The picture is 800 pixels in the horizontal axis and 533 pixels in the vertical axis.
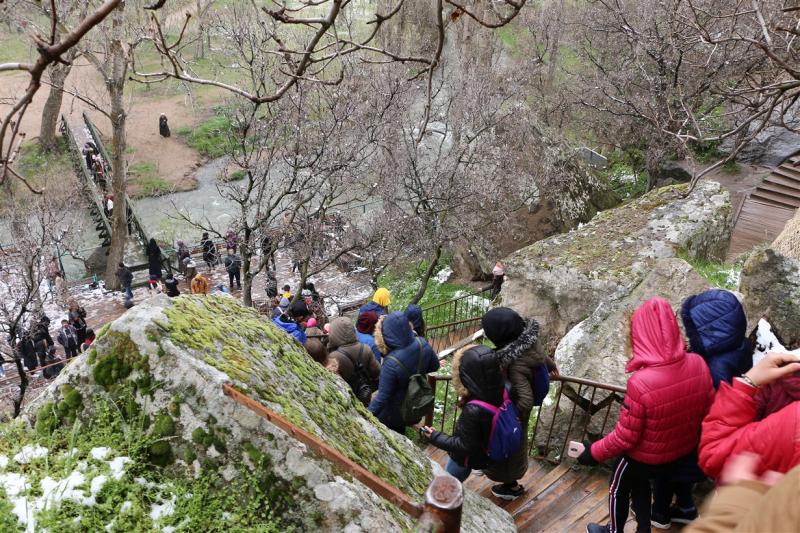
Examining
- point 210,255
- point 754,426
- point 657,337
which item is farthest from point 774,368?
point 210,255

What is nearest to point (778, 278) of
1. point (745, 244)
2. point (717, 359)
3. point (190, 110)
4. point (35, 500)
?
point (717, 359)

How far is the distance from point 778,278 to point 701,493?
2.40 meters

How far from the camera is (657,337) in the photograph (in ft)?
10.8

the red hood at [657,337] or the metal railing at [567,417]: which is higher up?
the red hood at [657,337]

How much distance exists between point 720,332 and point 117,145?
57.9ft

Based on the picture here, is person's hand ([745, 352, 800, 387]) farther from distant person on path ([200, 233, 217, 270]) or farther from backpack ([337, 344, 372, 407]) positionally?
distant person on path ([200, 233, 217, 270])

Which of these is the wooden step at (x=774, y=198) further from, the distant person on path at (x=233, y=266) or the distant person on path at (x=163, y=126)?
the distant person on path at (x=163, y=126)

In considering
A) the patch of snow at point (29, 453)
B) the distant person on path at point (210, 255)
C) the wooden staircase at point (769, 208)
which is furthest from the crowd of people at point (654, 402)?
the distant person on path at point (210, 255)

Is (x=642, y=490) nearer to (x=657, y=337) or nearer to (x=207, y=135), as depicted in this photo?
(x=657, y=337)

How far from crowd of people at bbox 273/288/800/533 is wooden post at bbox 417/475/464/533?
55.3 inches

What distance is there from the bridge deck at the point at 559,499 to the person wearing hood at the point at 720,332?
138 cm

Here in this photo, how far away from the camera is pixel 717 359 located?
3430 millimetres

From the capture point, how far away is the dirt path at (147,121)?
2878cm

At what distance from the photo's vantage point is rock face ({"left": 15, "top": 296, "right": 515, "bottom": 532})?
2264 millimetres
